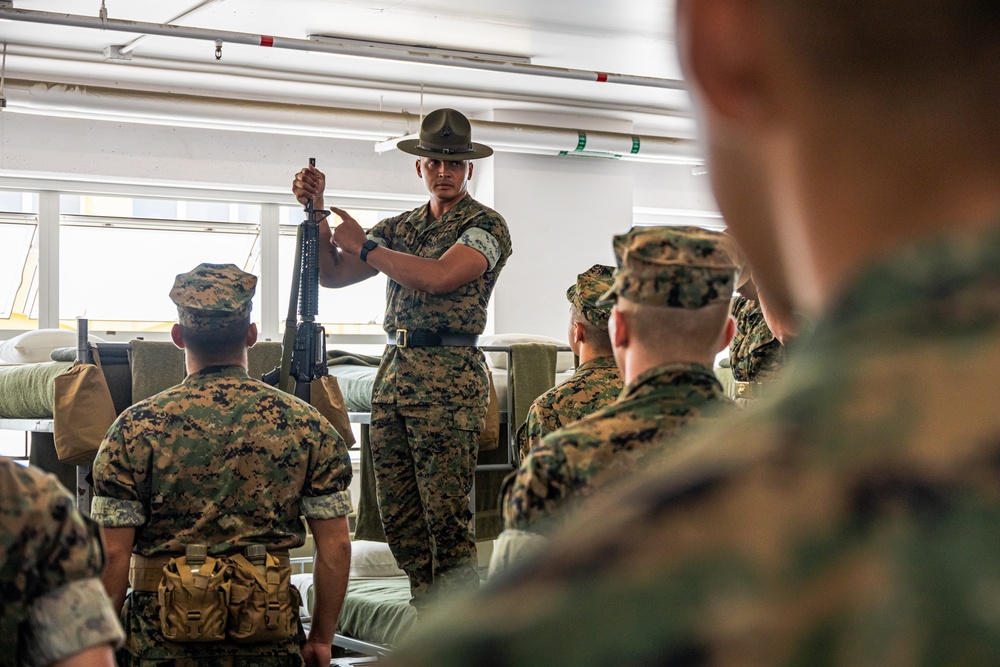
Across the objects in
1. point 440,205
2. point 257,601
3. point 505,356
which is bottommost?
point 257,601

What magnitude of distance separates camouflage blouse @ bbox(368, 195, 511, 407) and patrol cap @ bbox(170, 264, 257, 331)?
1.05 metres

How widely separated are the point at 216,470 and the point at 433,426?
122 centimetres

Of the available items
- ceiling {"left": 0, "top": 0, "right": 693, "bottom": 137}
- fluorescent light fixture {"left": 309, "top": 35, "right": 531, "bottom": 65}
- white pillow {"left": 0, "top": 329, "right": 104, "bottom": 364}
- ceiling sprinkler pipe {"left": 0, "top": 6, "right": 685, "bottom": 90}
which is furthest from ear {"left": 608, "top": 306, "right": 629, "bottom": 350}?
fluorescent light fixture {"left": 309, "top": 35, "right": 531, "bottom": 65}

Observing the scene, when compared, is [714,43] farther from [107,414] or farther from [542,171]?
[542,171]

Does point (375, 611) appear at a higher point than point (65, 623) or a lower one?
lower

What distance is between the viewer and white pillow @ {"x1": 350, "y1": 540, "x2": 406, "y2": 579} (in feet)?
18.3

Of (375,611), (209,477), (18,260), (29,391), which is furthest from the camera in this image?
(18,260)

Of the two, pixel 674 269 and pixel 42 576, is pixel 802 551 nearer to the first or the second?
pixel 42 576

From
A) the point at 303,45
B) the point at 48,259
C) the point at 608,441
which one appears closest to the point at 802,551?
the point at 608,441

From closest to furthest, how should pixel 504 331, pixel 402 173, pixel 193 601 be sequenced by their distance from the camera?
pixel 193 601
pixel 504 331
pixel 402 173

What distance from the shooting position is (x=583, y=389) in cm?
326

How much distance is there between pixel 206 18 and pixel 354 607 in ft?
12.1

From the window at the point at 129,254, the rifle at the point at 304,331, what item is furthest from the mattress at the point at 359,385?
the window at the point at 129,254

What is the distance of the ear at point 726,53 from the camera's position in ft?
1.26
